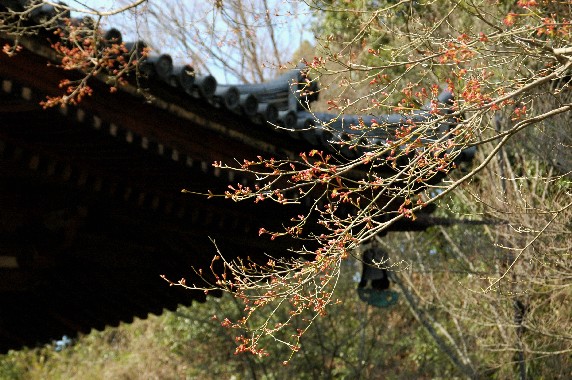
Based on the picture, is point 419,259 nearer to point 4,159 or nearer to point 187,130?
point 187,130

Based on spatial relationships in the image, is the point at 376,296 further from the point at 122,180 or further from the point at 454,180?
the point at 122,180

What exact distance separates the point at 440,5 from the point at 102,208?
18.0 feet

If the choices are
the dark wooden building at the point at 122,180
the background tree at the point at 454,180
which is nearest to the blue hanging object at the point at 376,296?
the background tree at the point at 454,180

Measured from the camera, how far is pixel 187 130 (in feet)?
19.6

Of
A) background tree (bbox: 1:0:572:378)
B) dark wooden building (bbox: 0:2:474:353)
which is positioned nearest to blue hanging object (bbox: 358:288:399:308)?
background tree (bbox: 1:0:572:378)

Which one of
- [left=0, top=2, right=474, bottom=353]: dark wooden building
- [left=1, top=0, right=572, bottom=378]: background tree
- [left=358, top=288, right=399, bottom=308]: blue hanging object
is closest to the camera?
[left=1, top=0, right=572, bottom=378]: background tree

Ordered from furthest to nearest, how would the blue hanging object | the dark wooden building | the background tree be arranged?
the blue hanging object → the dark wooden building → the background tree

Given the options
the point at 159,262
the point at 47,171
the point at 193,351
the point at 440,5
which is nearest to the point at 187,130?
the point at 47,171

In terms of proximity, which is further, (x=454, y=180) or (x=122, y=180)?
(x=454, y=180)

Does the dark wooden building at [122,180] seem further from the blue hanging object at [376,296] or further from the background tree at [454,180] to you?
the blue hanging object at [376,296]

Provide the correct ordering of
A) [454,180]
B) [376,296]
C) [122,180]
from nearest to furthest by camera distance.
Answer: [122,180] < [454,180] < [376,296]

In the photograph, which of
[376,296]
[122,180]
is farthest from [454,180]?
[122,180]

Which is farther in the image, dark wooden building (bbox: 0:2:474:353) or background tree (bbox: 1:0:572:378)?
dark wooden building (bbox: 0:2:474:353)

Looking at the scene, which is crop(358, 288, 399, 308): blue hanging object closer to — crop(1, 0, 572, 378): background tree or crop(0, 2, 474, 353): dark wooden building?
crop(1, 0, 572, 378): background tree
